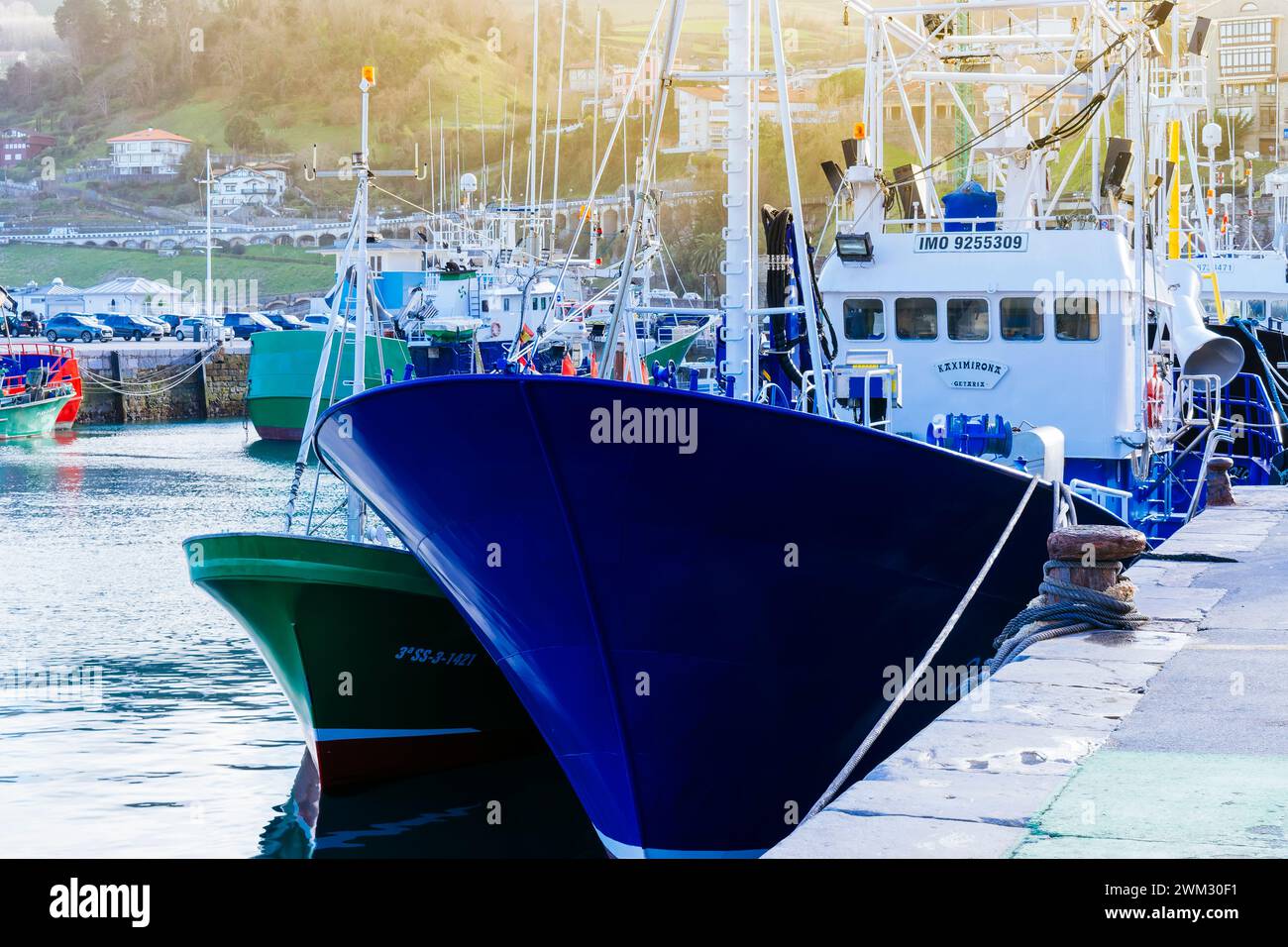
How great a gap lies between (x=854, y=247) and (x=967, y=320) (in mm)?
1095

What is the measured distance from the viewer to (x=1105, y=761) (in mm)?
5484

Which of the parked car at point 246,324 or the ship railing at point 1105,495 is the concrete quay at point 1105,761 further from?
the parked car at point 246,324

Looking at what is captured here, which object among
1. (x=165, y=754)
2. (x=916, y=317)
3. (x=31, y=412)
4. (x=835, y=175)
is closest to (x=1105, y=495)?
(x=916, y=317)

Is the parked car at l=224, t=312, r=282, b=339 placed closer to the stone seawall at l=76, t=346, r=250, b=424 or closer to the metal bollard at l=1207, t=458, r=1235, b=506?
the stone seawall at l=76, t=346, r=250, b=424

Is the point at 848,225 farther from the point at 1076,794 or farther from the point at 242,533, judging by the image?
the point at 1076,794

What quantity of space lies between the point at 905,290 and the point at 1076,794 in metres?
8.03

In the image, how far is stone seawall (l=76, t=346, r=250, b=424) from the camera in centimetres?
5228

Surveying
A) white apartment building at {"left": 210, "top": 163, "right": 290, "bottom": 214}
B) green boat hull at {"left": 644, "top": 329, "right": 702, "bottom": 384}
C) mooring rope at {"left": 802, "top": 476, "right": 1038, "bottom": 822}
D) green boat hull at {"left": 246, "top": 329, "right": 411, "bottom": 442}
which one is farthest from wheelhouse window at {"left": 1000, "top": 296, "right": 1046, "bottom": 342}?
white apartment building at {"left": 210, "top": 163, "right": 290, "bottom": 214}

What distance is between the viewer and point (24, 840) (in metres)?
10.8

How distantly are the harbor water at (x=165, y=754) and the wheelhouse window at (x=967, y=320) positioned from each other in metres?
4.77

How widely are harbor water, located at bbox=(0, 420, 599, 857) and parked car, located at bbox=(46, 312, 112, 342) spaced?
4140 centimetres
